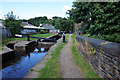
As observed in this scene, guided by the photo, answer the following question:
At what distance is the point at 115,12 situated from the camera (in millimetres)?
7906

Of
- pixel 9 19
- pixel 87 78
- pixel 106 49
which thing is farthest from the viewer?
pixel 9 19

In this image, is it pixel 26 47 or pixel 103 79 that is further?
pixel 26 47

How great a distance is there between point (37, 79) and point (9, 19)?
1041 inches

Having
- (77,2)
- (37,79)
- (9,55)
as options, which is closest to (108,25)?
(77,2)

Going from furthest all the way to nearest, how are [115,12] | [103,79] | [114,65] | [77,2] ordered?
[77,2]
[115,12]
[103,79]
[114,65]

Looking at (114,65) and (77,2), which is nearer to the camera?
(114,65)

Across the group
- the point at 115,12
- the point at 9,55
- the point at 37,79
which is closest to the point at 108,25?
the point at 115,12

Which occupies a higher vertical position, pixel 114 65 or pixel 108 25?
pixel 108 25

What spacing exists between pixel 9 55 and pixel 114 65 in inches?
377

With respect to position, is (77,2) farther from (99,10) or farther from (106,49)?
(106,49)

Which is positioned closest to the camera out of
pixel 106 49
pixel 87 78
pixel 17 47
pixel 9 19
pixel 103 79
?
pixel 106 49

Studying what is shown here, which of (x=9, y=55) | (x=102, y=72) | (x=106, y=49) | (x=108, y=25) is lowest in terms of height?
(x=9, y=55)

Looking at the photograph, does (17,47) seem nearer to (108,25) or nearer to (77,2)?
(77,2)

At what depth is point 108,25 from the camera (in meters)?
8.13
